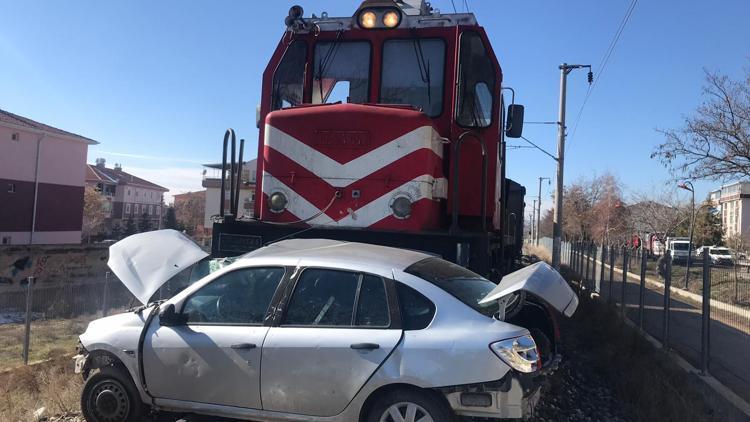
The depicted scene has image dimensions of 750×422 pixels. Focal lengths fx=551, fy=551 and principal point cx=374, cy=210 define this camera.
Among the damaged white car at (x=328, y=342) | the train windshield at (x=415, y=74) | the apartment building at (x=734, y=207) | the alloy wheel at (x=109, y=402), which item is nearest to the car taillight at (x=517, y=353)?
the damaged white car at (x=328, y=342)

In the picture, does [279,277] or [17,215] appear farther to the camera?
[17,215]

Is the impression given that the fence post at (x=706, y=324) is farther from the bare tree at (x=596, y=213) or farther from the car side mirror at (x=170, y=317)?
the bare tree at (x=596, y=213)

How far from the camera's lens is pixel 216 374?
4180mm

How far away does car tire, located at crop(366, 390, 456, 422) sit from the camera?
367 centimetres

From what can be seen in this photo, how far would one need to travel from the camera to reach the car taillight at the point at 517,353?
366 cm

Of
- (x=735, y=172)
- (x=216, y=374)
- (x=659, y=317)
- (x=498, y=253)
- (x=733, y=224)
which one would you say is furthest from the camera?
(x=733, y=224)

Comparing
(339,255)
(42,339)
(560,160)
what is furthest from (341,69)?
(560,160)

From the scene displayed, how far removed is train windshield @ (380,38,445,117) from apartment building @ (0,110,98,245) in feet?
109

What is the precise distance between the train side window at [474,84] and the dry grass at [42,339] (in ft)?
24.9

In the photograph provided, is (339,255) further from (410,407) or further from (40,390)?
(40,390)

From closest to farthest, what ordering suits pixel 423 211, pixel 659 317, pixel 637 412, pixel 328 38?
pixel 637 412, pixel 423 211, pixel 328 38, pixel 659 317

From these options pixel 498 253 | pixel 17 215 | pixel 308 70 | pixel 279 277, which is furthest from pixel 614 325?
pixel 17 215

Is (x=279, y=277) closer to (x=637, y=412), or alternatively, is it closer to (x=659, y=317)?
(x=637, y=412)

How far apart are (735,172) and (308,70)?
581 inches
